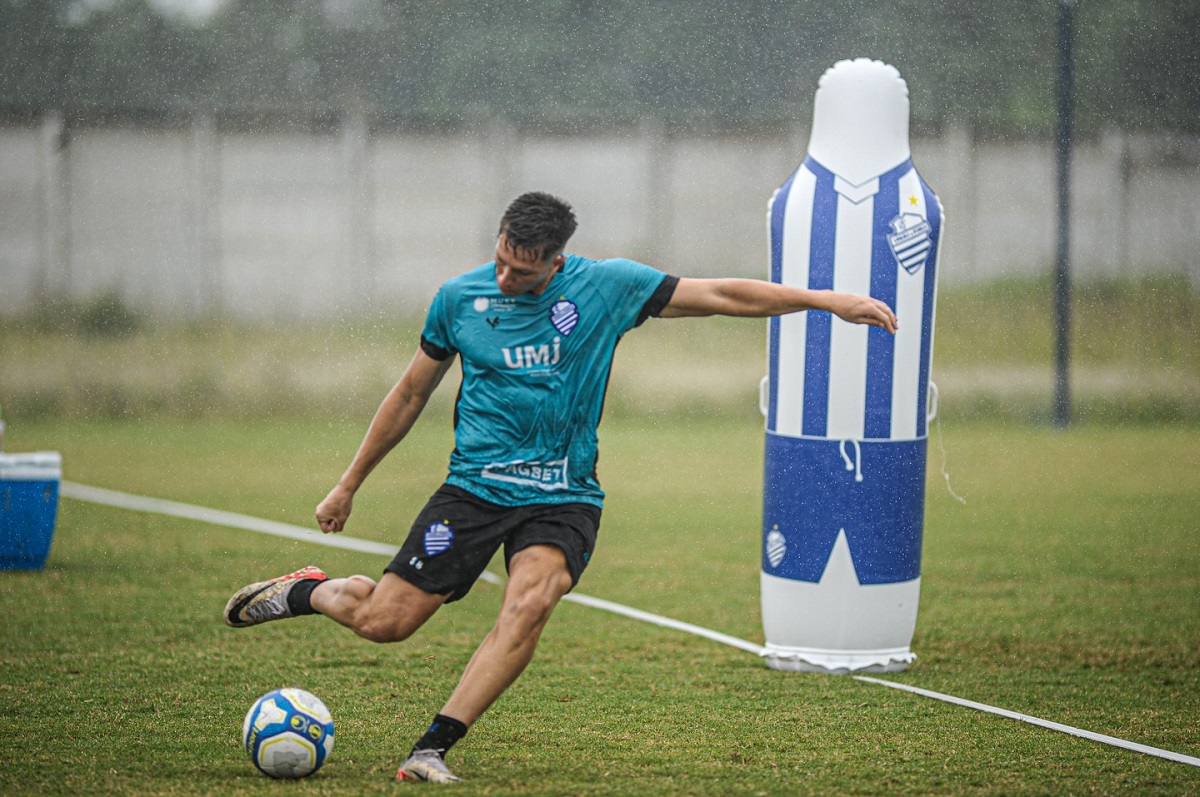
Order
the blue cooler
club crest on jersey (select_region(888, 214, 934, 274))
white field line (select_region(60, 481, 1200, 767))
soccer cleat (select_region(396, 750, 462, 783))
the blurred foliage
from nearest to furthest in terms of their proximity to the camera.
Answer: soccer cleat (select_region(396, 750, 462, 783)) < white field line (select_region(60, 481, 1200, 767)) < club crest on jersey (select_region(888, 214, 934, 274)) < the blue cooler < the blurred foliage

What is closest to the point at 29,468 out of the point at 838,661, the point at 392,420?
the point at 392,420

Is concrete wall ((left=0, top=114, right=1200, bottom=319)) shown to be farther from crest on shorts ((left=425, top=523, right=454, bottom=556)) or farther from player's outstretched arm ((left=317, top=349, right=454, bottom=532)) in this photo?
crest on shorts ((left=425, top=523, right=454, bottom=556))

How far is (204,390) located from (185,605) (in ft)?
32.4

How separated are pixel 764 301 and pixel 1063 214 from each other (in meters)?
12.7

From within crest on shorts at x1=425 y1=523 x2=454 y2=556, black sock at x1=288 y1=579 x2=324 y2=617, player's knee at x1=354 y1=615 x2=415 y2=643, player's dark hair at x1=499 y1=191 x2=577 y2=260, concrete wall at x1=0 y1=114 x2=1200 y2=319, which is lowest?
player's knee at x1=354 y1=615 x2=415 y2=643

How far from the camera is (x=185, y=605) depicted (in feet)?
24.3

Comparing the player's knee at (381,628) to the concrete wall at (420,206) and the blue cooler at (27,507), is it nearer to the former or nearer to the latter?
the blue cooler at (27,507)

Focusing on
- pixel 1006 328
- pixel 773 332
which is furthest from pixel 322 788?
pixel 1006 328

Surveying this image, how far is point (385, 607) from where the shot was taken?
454cm

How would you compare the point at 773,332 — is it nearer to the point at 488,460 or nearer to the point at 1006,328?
the point at 488,460

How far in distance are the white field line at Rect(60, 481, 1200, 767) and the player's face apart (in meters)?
2.36

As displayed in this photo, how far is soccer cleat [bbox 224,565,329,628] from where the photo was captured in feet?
15.7

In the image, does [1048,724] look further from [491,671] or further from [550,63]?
[550,63]

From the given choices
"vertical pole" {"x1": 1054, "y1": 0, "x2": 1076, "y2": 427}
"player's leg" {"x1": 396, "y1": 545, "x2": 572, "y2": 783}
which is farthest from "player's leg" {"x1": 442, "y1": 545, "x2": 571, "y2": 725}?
"vertical pole" {"x1": 1054, "y1": 0, "x2": 1076, "y2": 427}
